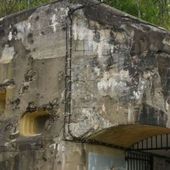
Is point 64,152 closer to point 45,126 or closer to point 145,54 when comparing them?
point 45,126

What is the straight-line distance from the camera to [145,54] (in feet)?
31.3

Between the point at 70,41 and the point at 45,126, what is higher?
the point at 70,41

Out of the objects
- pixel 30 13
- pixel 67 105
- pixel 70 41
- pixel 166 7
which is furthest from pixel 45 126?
pixel 166 7

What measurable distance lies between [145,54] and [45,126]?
206 centimetres

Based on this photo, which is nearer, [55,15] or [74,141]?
[74,141]

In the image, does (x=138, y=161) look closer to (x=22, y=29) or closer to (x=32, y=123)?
(x=32, y=123)

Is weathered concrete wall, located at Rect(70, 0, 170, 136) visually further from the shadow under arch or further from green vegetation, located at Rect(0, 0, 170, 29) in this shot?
green vegetation, located at Rect(0, 0, 170, 29)

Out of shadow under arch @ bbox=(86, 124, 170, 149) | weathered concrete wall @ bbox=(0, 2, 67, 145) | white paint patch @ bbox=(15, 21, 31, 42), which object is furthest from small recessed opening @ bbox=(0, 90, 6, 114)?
shadow under arch @ bbox=(86, 124, 170, 149)

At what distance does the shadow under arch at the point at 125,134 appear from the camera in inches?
358

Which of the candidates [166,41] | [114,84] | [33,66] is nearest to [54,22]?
[33,66]

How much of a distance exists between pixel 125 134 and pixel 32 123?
157 centimetres

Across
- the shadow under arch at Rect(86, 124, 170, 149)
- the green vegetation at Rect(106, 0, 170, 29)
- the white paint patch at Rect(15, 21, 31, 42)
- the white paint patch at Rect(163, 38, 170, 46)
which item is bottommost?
the shadow under arch at Rect(86, 124, 170, 149)

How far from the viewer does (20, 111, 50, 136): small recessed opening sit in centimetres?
932

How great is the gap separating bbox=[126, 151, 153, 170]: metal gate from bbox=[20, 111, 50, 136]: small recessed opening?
183cm
